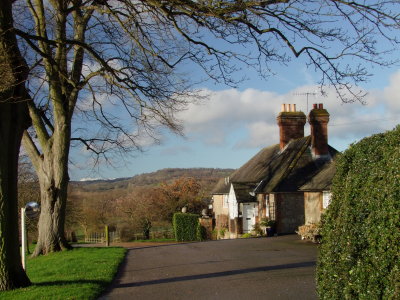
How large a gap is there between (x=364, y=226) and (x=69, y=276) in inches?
308

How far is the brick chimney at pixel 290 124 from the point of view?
2728cm

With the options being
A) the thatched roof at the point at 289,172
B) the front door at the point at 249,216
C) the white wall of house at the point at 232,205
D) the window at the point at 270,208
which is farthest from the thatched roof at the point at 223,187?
the window at the point at 270,208

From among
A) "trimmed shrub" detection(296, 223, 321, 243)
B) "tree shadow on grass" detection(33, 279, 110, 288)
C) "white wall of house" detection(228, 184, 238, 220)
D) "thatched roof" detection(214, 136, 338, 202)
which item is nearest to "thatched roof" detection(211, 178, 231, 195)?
"white wall of house" detection(228, 184, 238, 220)

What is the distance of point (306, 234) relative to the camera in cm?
1936

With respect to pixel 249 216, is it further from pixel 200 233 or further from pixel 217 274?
pixel 217 274

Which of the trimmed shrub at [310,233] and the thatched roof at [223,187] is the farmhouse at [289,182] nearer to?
the thatched roof at [223,187]

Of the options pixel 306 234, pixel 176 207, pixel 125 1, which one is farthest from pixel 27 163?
pixel 125 1

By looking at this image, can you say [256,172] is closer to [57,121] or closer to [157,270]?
[57,121]

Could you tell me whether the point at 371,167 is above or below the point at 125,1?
below

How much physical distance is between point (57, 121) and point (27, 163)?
19006 millimetres

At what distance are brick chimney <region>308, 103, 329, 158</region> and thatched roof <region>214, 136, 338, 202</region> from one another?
42cm

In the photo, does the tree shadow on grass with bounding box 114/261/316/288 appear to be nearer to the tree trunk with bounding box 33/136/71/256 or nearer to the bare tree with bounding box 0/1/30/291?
the bare tree with bounding box 0/1/30/291

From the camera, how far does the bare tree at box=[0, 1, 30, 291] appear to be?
9.20 meters

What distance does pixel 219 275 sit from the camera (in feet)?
35.0
